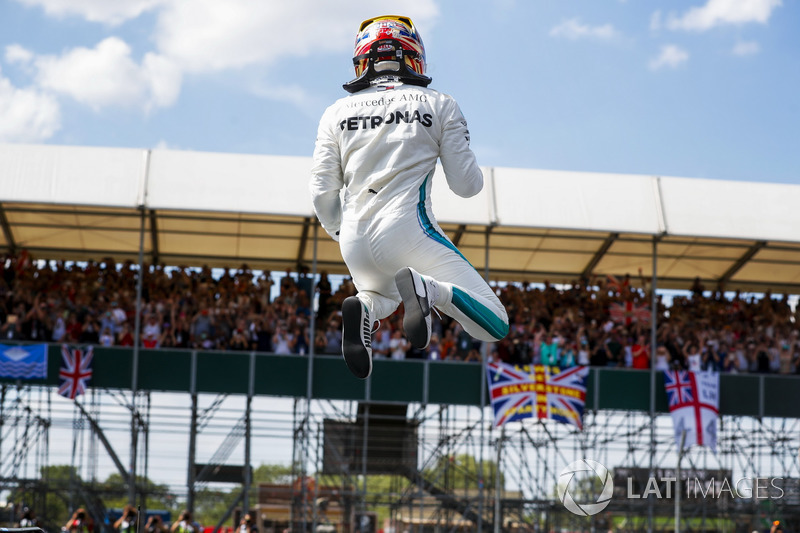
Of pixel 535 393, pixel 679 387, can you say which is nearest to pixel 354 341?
pixel 535 393

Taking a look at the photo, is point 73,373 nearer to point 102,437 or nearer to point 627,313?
point 102,437

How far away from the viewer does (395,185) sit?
5410mm

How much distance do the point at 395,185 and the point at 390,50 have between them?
70 cm

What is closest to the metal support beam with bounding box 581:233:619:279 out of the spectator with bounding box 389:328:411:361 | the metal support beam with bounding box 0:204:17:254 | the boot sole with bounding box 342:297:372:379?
the spectator with bounding box 389:328:411:361

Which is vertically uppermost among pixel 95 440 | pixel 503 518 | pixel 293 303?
pixel 293 303

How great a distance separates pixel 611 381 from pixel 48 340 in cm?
1133

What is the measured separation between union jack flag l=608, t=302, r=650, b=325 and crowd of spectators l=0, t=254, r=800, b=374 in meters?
0.02

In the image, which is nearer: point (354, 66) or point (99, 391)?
point (354, 66)

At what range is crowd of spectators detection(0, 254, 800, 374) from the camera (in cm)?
2166

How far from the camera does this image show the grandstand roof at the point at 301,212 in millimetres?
21078

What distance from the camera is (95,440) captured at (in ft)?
76.1

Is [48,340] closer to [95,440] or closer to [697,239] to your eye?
[95,440]

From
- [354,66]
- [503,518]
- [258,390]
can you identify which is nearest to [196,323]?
[258,390]

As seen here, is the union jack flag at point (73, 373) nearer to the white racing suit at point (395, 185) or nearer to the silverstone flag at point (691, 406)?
the silverstone flag at point (691, 406)
